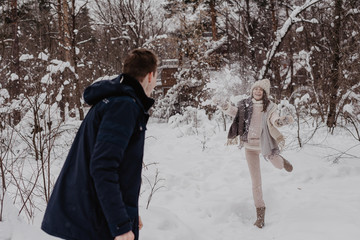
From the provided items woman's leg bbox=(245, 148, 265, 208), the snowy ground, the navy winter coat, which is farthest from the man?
woman's leg bbox=(245, 148, 265, 208)

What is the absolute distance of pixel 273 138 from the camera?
4.08 metres

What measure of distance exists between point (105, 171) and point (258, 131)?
315 cm

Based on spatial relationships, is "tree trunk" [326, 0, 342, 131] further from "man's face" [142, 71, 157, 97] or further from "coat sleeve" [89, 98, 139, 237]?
"coat sleeve" [89, 98, 139, 237]

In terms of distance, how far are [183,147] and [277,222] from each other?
17.5ft

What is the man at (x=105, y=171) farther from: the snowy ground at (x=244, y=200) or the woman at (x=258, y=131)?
the woman at (x=258, y=131)

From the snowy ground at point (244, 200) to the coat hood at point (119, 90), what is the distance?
5.34ft

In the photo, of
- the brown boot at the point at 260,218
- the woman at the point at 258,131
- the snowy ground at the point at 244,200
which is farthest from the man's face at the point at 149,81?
the brown boot at the point at 260,218

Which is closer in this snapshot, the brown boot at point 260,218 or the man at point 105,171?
the man at point 105,171

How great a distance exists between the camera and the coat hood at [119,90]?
1.53 meters

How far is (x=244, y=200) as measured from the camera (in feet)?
15.7

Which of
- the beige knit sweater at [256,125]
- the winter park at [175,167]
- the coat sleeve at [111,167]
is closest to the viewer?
the coat sleeve at [111,167]

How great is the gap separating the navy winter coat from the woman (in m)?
2.81

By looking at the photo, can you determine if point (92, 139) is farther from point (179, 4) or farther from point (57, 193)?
point (179, 4)

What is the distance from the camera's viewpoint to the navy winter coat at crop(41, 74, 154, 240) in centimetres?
139
